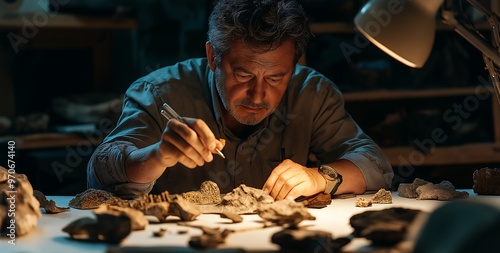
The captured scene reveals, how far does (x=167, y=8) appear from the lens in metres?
4.65

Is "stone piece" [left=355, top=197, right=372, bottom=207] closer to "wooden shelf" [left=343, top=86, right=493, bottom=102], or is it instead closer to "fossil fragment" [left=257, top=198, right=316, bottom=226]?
"fossil fragment" [left=257, top=198, right=316, bottom=226]

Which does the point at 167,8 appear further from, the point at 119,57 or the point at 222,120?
the point at 222,120

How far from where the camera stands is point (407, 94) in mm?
4574

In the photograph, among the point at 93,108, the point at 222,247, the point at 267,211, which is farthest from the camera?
the point at 93,108

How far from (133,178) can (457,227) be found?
1.48 meters

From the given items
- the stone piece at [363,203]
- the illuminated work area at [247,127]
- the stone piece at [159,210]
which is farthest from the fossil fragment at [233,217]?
the stone piece at [363,203]

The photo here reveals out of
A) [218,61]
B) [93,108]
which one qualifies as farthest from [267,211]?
[93,108]

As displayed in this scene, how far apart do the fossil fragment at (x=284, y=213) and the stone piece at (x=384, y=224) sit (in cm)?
14

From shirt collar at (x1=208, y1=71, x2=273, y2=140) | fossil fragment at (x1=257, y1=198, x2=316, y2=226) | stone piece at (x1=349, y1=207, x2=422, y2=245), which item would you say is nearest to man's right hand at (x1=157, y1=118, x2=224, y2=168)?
fossil fragment at (x1=257, y1=198, x2=316, y2=226)

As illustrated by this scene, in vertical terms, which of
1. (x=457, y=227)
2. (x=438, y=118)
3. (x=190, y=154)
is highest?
(x=457, y=227)

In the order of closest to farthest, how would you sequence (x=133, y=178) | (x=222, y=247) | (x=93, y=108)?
(x=222, y=247) < (x=133, y=178) < (x=93, y=108)

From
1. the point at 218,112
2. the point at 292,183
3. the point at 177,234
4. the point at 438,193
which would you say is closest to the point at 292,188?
the point at 292,183

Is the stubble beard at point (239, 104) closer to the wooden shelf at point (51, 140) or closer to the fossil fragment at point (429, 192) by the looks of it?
the fossil fragment at point (429, 192)

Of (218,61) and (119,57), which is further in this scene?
(119,57)
